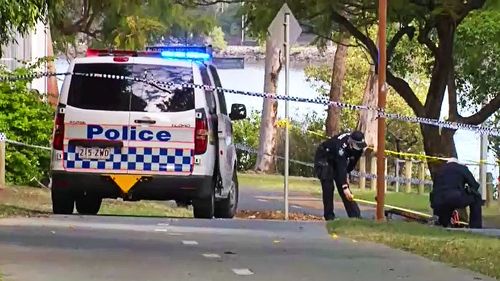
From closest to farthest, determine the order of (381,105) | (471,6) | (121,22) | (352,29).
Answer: (381,105) < (471,6) < (352,29) < (121,22)

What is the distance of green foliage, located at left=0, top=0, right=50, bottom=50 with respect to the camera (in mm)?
9911

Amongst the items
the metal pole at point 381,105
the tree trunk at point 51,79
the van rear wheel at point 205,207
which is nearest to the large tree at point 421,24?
the metal pole at point 381,105

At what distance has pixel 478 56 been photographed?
2289 centimetres

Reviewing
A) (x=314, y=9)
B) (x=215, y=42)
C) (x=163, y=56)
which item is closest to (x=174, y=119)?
(x=163, y=56)

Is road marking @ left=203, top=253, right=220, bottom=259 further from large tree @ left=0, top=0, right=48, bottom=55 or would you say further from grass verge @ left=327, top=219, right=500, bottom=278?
large tree @ left=0, top=0, right=48, bottom=55

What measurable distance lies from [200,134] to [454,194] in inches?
156

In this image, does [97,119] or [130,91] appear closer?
[97,119]

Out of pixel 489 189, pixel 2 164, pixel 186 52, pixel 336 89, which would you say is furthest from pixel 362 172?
pixel 186 52

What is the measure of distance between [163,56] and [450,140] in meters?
8.43

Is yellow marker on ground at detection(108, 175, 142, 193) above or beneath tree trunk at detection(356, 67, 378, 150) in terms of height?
beneath

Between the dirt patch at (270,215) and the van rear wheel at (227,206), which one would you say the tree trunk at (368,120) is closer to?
the dirt patch at (270,215)

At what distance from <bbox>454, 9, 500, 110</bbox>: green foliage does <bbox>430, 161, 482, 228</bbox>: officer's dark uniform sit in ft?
12.7

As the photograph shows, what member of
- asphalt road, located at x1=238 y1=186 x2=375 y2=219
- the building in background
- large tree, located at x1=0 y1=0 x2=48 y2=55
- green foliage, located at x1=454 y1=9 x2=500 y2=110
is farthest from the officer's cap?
the building in background

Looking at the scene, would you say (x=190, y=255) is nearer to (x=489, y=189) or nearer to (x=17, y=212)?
(x=17, y=212)
